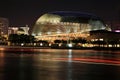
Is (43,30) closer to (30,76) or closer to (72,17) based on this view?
(72,17)

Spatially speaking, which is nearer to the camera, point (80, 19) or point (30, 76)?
point (30, 76)

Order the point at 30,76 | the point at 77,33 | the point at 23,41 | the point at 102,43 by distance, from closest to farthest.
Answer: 1. the point at 30,76
2. the point at 102,43
3. the point at 23,41
4. the point at 77,33

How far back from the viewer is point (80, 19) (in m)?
198

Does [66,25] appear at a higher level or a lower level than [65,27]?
higher

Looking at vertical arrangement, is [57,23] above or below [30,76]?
above

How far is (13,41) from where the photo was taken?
17488 cm

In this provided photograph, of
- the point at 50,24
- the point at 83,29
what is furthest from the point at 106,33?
the point at 50,24

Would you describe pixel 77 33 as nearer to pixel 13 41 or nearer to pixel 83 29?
pixel 83 29

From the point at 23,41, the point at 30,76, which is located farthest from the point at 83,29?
the point at 30,76

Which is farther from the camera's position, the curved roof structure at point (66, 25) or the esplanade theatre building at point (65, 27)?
the curved roof structure at point (66, 25)

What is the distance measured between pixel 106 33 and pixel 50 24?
39.7 metres

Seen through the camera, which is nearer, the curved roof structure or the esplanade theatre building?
the esplanade theatre building

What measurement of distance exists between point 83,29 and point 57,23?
15861 mm

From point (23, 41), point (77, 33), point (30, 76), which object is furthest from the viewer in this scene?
point (77, 33)
